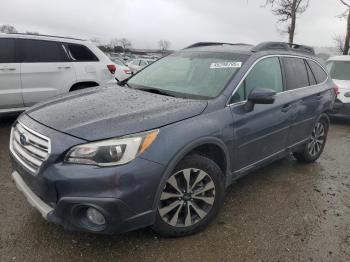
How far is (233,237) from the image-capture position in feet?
10.6

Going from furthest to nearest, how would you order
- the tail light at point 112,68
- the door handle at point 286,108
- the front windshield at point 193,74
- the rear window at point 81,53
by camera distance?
the tail light at point 112,68, the rear window at point 81,53, the door handle at point 286,108, the front windshield at point 193,74

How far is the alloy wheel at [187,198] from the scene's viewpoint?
9.71ft

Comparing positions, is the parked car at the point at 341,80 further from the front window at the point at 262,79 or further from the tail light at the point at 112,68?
the tail light at the point at 112,68

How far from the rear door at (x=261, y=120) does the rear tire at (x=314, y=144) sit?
0.96 meters

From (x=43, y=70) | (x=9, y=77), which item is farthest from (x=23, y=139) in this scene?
(x=43, y=70)

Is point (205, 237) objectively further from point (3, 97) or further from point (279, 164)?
point (3, 97)

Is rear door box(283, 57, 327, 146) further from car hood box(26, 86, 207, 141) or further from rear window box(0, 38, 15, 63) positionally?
rear window box(0, 38, 15, 63)

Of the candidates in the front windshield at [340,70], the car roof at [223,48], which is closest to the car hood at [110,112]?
the car roof at [223,48]

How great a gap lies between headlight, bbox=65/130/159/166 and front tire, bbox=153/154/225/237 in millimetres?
467

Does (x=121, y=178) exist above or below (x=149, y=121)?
below

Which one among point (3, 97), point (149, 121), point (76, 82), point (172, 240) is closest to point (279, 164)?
point (172, 240)

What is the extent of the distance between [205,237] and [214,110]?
1.15 m

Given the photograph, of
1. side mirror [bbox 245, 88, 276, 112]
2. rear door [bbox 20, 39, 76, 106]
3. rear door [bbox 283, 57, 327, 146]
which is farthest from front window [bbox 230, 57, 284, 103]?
rear door [bbox 20, 39, 76, 106]

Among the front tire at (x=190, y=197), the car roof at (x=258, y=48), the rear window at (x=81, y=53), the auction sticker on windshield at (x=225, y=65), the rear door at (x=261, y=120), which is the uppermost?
the car roof at (x=258, y=48)
